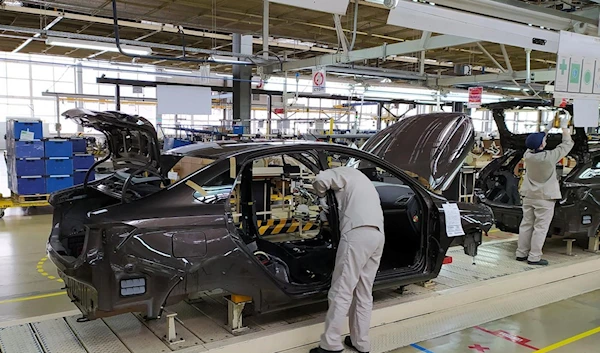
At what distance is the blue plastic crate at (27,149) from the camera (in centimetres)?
888

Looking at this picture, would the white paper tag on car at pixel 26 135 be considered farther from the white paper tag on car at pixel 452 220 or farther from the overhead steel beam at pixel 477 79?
the overhead steel beam at pixel 477 79

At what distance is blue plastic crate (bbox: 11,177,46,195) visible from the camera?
897 cm

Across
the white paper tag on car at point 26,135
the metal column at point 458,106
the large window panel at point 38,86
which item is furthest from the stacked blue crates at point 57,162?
the large window panel at point 38,86

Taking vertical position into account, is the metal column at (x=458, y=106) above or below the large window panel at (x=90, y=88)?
below

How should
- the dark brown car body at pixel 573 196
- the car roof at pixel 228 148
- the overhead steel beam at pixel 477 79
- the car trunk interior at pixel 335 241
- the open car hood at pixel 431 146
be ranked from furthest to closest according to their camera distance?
1. the overhead steel beam at pixel 477 79
2. the dark brown car body at pixel 573 196
3. the open car hood at pixel 431 146
4. the car trunk interior at pixel 335 241
5. the car roof at pixel 228 148

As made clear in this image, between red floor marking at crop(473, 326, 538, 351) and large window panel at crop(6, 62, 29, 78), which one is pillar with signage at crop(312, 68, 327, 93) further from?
large window panel at crop(6, 62, 29, 78)

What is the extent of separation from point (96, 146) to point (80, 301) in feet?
48.2

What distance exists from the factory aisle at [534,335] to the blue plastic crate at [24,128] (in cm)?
816

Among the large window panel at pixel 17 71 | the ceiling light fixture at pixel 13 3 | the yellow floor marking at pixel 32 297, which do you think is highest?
the large window panel at pixel 17 71

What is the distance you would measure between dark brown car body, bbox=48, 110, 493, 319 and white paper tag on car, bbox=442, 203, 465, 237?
58 centimetres

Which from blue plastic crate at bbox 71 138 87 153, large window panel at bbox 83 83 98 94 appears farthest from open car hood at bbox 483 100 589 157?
large window panel at bbox 83 83 98 94

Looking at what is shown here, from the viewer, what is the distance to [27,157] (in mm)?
9016

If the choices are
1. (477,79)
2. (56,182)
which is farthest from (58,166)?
(477,79)

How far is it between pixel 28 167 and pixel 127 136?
274 inches
